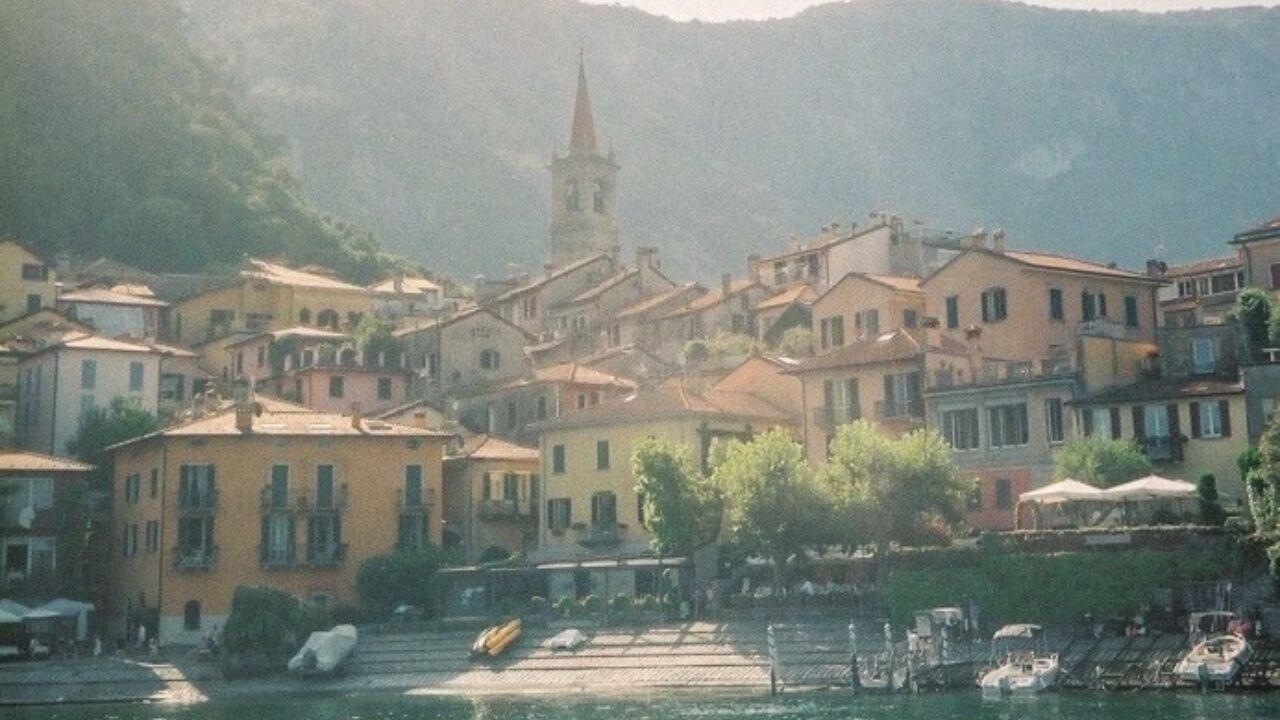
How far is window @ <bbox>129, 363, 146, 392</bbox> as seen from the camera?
82.4 meters

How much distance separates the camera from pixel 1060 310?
226 ft

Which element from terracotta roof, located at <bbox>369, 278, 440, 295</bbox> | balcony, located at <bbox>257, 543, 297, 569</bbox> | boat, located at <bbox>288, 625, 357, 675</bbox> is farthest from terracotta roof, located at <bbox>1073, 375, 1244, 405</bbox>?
terracotta roof, located at <bbox>369, 278, 440, 295</bbox>

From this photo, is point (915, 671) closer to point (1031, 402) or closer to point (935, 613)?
point (935, 613)

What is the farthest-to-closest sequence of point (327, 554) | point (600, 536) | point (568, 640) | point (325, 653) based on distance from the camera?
point (600, 536) → point (327, 554) → point (325, 653) → point (568, 640)

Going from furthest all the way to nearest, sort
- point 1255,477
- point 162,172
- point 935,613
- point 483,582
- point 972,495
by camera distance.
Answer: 1. point 162,172
2. point 483,582
3. point 972,495
4. point 935,613
5. point 1255,477

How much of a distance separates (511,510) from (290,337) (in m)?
21.6

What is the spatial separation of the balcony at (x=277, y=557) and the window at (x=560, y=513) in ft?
35.0

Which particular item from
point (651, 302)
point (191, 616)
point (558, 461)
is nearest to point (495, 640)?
point (558, 461)

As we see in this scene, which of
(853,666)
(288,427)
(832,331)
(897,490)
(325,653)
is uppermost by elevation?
(832,331)

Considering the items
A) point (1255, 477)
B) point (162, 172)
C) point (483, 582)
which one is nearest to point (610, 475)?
point (483, 582)

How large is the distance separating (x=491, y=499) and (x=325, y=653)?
17.0 metres

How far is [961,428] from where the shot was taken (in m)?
64.0

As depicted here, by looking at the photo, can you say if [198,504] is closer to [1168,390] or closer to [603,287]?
[1168,390]

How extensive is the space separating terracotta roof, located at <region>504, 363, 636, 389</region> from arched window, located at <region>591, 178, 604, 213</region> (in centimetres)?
6347
